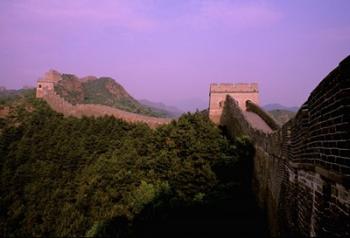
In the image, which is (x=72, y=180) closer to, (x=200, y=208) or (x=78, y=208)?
(x=78, y=208)

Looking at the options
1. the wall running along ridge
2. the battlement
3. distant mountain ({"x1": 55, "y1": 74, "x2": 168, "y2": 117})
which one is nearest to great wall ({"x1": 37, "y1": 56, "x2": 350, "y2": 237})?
the wall running along ridge

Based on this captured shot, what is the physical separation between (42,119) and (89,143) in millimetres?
7659

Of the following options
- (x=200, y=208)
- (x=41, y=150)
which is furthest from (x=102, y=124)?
(x=200, y=208)

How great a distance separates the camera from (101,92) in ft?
274

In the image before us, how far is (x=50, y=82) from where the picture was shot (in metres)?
42.2

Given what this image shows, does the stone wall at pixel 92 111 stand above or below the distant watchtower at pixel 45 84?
below

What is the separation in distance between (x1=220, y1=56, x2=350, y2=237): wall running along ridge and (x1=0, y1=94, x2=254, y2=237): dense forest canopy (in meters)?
8.36

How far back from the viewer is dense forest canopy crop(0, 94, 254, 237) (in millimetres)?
16344

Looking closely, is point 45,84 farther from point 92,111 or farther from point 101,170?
point 101,170

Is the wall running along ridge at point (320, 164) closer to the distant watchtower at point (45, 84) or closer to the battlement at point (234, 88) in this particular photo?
the battlement at point (234, 88)

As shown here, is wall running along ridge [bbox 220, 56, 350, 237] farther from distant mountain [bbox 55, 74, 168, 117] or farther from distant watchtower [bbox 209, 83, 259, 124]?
distant mountain [bbox 55, 74, 168, 117]

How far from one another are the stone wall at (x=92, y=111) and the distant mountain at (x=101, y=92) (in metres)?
29.6

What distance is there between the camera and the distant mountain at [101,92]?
232 feet

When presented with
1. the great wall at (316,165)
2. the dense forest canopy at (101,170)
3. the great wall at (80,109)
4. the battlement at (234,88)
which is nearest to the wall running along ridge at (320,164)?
the great wall at (316,165)
